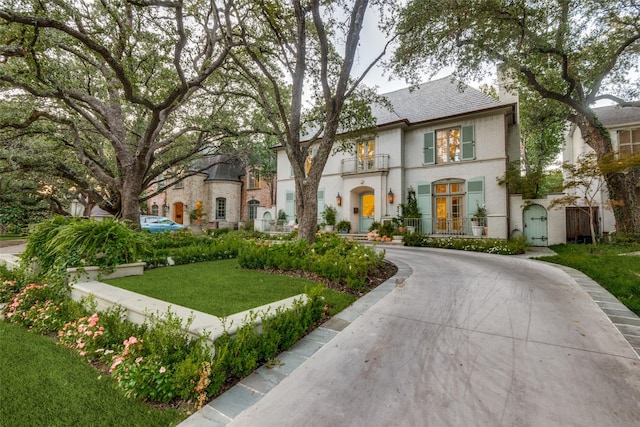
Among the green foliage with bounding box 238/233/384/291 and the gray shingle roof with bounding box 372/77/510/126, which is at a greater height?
the gray shingle roof with bounding box 372/77/510/126

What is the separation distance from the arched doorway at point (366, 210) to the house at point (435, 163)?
58 mm

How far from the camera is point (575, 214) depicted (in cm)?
1232

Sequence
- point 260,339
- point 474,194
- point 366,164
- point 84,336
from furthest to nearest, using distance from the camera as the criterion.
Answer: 1. point 366,164
2. point 474,194
3. point 84,336
4. point 260,339

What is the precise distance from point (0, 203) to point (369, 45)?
22.8 metres

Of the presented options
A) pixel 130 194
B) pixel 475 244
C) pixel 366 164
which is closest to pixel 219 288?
pixel 130 194

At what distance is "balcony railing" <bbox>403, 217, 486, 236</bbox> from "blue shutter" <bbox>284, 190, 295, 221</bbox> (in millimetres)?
7503

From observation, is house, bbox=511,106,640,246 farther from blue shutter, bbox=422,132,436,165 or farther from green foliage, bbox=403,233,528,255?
blue shutter, bbox=422,132,436,165

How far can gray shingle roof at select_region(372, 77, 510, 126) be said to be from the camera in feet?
42.1

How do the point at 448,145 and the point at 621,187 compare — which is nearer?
the point at 621,187

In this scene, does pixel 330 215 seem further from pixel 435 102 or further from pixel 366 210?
pixel 435 102

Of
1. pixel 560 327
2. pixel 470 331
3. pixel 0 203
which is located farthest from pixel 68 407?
pixel 0 203

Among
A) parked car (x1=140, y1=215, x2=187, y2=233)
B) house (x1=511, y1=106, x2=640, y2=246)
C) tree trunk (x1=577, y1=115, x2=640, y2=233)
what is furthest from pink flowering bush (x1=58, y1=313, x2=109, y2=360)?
tree trunk (x1=577, y1=115, x2=640, y2=233)

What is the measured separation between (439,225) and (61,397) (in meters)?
13.9

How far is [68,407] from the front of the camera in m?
1.95
